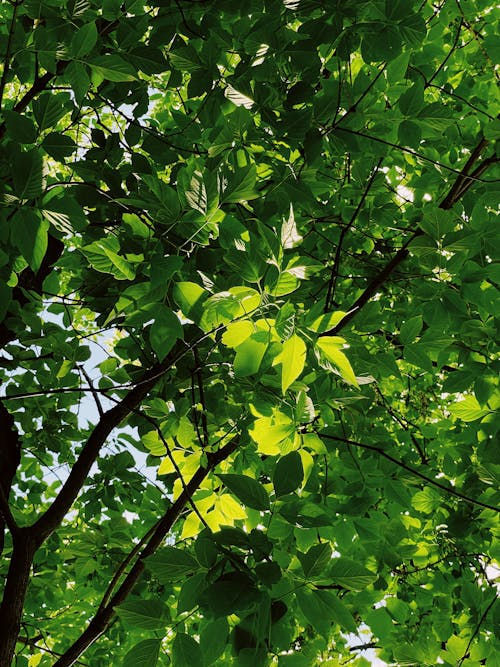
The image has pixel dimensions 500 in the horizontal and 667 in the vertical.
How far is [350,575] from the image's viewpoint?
4.40 ft

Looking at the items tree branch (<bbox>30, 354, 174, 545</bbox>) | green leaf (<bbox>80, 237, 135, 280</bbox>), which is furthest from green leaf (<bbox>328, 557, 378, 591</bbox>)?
tree branch (<bbox>30, 354, 174, 545</bbox>)

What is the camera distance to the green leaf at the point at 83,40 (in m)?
1.56

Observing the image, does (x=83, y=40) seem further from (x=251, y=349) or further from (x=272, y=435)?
(x=272, y=435)

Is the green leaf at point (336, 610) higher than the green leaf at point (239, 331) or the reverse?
the reverse

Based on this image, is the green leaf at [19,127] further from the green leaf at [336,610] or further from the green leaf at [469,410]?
the green leaf at [469,410]

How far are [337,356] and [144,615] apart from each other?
2.55 feet

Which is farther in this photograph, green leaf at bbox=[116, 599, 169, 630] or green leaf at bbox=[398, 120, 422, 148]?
green leaf at bbox=[398, 120, 422, 148]

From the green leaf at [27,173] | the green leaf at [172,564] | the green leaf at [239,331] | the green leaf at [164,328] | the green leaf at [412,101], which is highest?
the green leaf at [412,101]

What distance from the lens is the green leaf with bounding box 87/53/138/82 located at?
1.67 metres

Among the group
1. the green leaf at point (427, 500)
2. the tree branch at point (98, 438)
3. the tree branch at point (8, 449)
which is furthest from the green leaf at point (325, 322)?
the tree branch at point (8, 449)

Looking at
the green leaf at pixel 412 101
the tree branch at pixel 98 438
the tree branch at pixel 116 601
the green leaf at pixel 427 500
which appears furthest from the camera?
the green leaf at pixel 427 500

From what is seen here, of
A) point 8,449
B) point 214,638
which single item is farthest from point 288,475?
point 8,449

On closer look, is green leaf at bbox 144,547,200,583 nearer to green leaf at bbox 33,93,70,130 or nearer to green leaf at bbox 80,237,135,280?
green leaf at bbox 80,237,135,280

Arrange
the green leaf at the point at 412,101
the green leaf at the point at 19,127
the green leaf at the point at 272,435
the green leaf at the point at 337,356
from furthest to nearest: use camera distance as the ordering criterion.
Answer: the green leaf at the point at 412,101 < the green leaf at the point at 272,435 < the green leaf at the point at 19,127 < the green leaf at the point at 337,356
